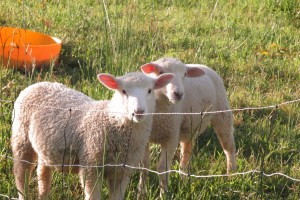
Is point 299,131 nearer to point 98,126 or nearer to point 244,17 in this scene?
point 98,126

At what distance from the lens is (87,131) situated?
12.4 ft

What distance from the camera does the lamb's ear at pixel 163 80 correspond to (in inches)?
158

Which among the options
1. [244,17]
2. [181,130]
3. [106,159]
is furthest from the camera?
[244,17]

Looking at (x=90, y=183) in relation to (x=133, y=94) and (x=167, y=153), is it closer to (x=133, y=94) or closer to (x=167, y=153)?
(x=133, y=94)

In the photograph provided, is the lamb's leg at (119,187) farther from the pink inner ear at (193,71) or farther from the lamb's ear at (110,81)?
the pink inner ear at (193,71)

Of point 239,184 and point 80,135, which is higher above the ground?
point 80,135

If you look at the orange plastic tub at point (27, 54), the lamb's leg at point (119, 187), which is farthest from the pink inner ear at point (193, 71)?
the orange plastic tub at point (27, 54)

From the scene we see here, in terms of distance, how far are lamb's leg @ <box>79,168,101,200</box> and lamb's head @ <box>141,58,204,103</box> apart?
89cm

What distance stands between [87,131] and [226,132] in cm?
172

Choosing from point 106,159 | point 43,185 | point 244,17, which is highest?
point 106,159

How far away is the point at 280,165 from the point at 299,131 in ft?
2.58

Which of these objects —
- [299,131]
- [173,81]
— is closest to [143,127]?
[173,81]

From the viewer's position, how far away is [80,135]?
3789 mm

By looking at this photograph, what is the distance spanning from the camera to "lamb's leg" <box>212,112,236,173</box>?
509cm
